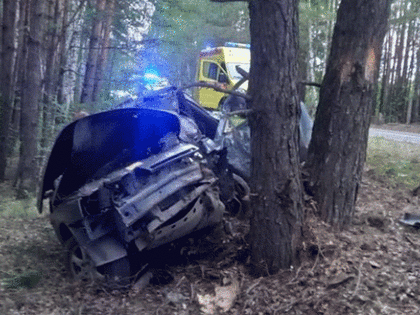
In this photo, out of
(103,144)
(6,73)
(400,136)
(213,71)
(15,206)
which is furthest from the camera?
(213,71)

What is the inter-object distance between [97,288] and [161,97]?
3.15 metres

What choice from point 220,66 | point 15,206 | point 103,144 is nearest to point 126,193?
point 103,144

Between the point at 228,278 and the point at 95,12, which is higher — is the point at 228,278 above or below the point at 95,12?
below

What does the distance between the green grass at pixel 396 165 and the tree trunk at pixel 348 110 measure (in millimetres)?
3016

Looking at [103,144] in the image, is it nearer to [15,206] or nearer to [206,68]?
[15,206]

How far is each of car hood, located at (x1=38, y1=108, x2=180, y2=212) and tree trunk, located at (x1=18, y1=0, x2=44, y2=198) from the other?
3987 mm

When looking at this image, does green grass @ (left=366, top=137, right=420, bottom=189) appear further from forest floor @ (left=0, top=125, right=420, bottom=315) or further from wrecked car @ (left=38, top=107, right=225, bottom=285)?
wrecked car @ (left=38, top=107, right=225, bottom=285)

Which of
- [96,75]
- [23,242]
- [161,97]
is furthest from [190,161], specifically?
[96,75]

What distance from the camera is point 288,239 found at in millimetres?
4938

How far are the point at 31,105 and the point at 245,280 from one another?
634 cm

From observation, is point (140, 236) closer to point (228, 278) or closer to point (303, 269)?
point (228, 278)

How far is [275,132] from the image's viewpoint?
480cm

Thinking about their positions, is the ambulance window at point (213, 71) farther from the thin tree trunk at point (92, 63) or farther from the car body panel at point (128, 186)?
the car body panel at point (128, 186)

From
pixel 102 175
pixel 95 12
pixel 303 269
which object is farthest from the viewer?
pixel 95 12
